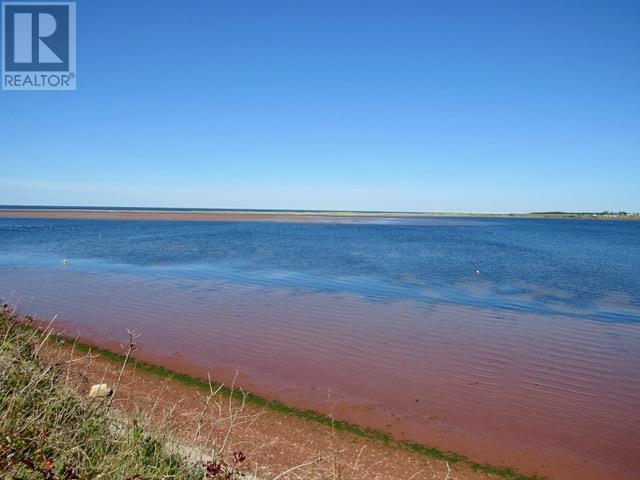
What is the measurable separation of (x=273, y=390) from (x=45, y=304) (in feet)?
35.5

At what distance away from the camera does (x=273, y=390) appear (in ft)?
28.2

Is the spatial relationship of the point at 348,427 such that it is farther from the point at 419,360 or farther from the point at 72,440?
the point at 72,440

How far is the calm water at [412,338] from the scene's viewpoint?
7.51 m

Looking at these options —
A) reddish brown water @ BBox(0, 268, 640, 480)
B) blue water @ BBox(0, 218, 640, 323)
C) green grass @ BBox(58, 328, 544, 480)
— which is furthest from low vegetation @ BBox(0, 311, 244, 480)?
blue water @ BBox(0, 218, 640, 323)

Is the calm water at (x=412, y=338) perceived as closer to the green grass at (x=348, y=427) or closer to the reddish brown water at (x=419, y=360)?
the reddish brown water at (x=419, y=360)

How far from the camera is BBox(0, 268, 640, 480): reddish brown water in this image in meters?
7.19

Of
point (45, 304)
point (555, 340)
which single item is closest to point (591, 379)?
point (555, 340)

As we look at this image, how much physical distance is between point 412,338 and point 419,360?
1629mm

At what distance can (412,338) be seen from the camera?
11945mm

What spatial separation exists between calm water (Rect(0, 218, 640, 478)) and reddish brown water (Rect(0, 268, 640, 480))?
41mm

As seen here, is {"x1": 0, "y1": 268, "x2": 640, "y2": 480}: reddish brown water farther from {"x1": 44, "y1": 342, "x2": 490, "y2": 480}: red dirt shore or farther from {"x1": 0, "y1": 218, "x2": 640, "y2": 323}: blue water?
{"x1": 0, "y1": 218, "x2": 640, "y2": 323}: blue water

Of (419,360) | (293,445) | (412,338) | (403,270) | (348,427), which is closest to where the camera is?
(293,445)

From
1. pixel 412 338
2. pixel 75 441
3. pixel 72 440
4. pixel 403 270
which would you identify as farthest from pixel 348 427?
pixel 403 270

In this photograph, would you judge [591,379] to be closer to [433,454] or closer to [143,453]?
[433,454]
